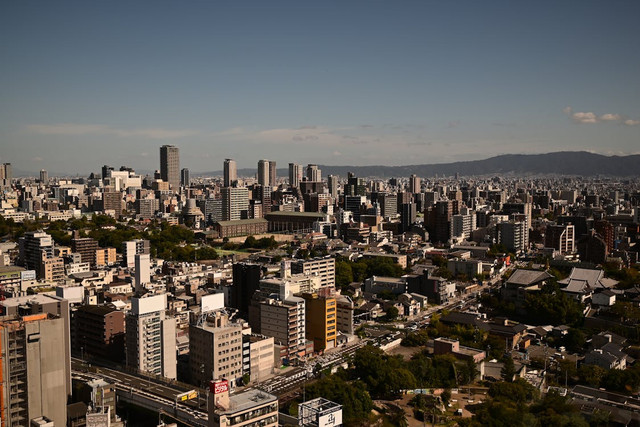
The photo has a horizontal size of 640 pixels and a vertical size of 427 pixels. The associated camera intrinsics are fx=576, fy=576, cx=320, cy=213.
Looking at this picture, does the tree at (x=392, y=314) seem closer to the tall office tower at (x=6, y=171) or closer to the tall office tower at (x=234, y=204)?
the tall office tower at (x=234, y=204)

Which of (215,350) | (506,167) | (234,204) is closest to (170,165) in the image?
(234,204)

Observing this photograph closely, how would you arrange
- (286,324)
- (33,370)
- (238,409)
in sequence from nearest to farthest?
(238,409)
(33,370)
(286,324)

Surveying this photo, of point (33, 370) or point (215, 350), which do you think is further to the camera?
point (215, 350)

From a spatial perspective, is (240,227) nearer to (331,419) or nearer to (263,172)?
(331,419)

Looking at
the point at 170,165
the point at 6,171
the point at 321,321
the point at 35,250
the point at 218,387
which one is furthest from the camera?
the point at 170,165

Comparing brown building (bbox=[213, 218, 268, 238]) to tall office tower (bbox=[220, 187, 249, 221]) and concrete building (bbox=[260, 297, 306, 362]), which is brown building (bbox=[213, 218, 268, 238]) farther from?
concrete building (bbox=[260, 297, 306, 362])

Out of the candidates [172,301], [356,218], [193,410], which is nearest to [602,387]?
[193,410]

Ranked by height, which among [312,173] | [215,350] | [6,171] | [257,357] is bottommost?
[257,357]

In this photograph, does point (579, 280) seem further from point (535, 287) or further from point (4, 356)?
point (4, 356)
